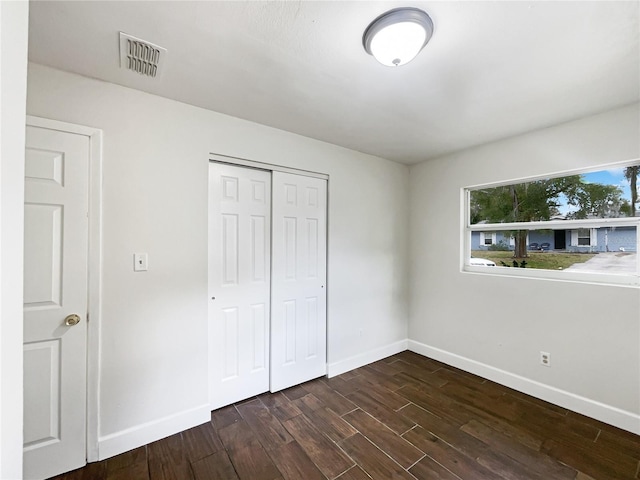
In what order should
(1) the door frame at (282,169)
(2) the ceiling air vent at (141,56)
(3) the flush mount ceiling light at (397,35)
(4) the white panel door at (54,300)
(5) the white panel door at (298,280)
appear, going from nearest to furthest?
(3) the flush mount ceiling light at (397,35)
(2) the ceiling air vent at (141,56)
(4) the white panel door at (54,300)
(1) the door frame at (282,169)
(5) the white panel door at (298,280)

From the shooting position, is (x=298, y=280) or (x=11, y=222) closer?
(x=11, y=222)

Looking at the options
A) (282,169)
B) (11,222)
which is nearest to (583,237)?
(282,169)

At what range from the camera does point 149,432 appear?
6.13ft

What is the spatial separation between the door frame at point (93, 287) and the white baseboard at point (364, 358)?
1.92 metres

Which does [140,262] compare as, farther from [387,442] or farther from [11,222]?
Result: [387,442]

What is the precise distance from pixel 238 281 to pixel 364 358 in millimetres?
1758

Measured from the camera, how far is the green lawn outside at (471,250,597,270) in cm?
235

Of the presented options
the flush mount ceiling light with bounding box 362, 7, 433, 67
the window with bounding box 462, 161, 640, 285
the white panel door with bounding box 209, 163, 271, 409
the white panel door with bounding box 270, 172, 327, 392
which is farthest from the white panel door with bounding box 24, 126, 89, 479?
the window with bounding box 462, 161, 640, 285

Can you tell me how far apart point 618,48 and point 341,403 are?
9.80ft

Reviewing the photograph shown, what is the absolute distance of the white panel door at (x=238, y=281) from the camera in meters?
2.25

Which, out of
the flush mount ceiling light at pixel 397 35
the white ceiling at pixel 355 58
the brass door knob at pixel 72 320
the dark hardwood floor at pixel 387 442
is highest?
the white ceiling at pixel 355 58

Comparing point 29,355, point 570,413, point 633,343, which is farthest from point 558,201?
point 29,355

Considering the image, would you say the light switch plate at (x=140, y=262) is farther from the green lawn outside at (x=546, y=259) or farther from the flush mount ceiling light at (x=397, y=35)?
the green lawn outside at (x=546, y=259)

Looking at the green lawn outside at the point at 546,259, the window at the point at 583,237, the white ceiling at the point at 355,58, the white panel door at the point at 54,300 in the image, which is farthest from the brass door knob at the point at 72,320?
the window at the point at 583,237
